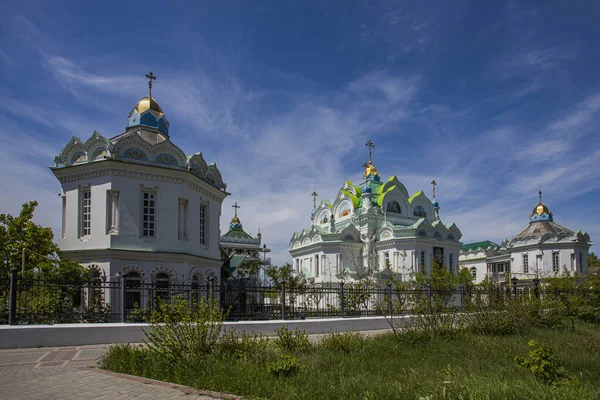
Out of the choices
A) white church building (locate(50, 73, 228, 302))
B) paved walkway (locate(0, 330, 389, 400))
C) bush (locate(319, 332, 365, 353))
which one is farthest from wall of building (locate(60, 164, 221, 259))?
bush (locate(319, 332, 365, 353))

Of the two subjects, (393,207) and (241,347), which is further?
(393,207)

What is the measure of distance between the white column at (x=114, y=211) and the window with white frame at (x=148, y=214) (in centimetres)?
89

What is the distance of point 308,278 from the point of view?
138 feet

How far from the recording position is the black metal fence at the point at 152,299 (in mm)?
11859

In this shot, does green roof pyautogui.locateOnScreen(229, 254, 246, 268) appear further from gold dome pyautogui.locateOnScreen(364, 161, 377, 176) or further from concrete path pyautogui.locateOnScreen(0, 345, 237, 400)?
gold dome pyautogui.locateOnScreen(364, 161, 377, 176)

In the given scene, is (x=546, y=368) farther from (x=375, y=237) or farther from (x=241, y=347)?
(x=375, y=237)

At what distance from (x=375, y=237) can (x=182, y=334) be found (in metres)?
35.7

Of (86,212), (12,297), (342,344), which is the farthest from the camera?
(86,212)

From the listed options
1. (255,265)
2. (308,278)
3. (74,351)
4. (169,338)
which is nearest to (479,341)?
(169,338)

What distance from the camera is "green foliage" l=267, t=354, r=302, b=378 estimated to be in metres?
7.30

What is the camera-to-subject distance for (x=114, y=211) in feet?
53.0

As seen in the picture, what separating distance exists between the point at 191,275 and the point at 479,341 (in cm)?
1062

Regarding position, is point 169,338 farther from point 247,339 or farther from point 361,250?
point 361,250

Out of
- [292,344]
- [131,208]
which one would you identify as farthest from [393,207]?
[292,344]
